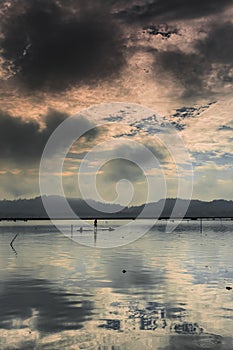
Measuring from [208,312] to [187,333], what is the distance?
4908mm

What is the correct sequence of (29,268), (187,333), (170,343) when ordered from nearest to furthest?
(170,343), (187,333), (29,268)

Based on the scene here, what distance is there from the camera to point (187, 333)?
68.7 feet

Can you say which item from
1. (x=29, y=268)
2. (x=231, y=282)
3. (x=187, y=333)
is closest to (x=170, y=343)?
(x=187, y=333)

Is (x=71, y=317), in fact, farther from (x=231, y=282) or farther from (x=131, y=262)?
(x=131, y=262)

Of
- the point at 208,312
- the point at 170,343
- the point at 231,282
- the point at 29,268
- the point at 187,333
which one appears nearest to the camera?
the point at 170,343

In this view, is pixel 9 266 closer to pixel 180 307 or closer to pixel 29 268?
pixel 29 268

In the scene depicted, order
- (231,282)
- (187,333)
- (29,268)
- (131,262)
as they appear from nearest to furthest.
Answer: (187,333)
(231,282)
(29,268)
(131,262)

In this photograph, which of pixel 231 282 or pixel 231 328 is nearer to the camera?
pixel 231 328

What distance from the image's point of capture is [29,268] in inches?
1822

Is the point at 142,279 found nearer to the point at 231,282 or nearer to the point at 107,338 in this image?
the point at 231,282

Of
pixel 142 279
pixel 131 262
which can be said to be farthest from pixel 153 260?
pixel 142 279

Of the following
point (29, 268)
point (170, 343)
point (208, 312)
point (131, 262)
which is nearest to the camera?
point (170, 343)

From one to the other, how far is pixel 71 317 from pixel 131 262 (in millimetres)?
28274

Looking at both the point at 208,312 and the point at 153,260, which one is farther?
the point at 153,260
